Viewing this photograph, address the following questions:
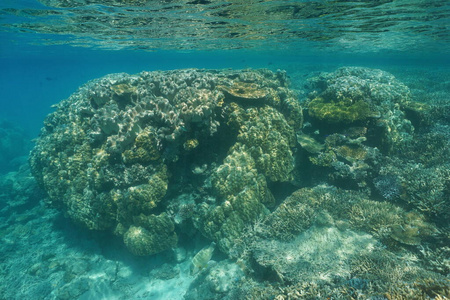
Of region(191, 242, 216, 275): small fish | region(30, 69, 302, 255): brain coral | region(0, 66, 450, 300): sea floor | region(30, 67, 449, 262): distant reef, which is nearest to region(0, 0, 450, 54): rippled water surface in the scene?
region(30, 67, 449, 262): distant reef

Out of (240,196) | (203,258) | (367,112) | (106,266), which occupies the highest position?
(367,112)

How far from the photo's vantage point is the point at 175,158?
8.15 m

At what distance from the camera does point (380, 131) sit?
9305 mm

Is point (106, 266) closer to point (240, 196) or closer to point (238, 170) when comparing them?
point (240, 196)

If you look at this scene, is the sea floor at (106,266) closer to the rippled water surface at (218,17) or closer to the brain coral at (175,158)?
the brain coral at (175,158)

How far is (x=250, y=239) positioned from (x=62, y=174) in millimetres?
9442

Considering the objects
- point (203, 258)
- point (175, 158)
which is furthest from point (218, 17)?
point (203, 258)

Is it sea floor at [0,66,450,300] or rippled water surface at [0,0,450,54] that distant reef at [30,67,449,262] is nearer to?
sea floor at [0,66,450,300]

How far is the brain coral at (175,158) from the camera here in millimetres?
7539

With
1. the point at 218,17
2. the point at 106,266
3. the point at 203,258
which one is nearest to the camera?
the point at 203,258

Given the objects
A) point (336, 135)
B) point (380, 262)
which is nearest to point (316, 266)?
point (380, 262)

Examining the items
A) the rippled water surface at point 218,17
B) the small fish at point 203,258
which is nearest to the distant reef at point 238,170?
the small fish at point 203,258

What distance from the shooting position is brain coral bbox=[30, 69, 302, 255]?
7.54 metres

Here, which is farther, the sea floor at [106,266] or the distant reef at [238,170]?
the distant reef at [238,170]
